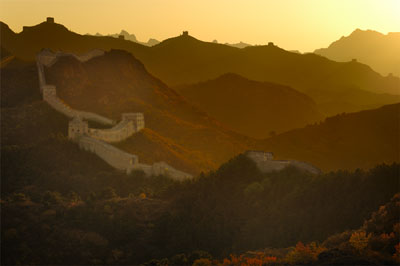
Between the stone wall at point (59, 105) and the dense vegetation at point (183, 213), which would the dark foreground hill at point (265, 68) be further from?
the dense vegetation at point (183, 213)

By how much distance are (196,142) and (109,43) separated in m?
40.9

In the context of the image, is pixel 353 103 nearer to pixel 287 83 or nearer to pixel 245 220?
pixel 287 83

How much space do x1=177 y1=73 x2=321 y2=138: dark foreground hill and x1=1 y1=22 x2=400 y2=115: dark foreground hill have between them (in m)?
4.34

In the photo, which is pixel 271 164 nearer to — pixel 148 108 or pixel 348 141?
pixel 148 108

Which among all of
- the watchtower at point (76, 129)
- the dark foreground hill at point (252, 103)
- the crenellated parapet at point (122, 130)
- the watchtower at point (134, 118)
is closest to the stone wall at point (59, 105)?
the watchtower at point (134, 118)

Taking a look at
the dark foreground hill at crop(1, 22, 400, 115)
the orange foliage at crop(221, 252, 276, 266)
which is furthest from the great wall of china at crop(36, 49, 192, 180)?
the dark foreground hill at crop(1, 22, 400, 115)

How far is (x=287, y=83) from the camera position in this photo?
147m

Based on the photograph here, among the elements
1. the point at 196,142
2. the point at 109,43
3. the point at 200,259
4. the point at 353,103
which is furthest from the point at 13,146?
the point at 353,103

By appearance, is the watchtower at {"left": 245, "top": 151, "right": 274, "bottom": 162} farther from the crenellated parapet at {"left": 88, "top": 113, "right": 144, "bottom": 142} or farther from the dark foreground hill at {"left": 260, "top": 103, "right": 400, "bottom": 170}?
the dark foreground hill at {"left": 260, "top": 103, "right": 400, "bottom": 170}

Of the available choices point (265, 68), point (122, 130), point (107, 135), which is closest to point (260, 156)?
point (107, 135)

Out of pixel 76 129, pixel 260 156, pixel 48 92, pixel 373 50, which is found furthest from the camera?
pixel 373 50

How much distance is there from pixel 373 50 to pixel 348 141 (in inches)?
2120

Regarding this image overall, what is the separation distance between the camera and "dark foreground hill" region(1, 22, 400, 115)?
126 meters

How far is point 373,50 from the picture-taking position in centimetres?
14375
